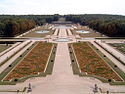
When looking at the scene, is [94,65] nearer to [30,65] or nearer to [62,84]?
[62,84]

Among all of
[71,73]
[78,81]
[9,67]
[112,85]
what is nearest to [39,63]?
[9,67]

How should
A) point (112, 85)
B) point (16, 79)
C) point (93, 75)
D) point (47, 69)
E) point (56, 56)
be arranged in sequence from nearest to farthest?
point (112, 85), point (16, 79), point (93, 75), point (47, 69), point (56, 56)

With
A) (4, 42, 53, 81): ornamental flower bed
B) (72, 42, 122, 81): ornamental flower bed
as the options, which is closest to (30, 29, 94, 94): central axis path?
(72, 42, 122, 81): ornamental flower bed

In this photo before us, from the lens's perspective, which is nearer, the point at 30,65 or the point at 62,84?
the point at 62,84

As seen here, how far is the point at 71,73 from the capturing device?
30625 mm

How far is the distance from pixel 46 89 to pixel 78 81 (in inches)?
252

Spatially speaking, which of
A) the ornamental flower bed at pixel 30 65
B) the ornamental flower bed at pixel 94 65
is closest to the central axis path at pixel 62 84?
the ornamental flower bed at pixel 94 65

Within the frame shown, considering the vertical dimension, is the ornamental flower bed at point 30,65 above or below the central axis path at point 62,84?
above

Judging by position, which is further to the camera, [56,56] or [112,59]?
[56,56]

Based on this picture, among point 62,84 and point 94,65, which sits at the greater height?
point 94,65

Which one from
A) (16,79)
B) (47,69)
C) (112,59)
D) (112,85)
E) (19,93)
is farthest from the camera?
(112,59)

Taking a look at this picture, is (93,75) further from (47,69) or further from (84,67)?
(47,69)

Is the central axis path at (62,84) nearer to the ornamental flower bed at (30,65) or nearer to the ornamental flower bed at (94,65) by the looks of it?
the ornamental flower bed at (94,65)

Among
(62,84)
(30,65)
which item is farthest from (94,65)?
(30,65)
